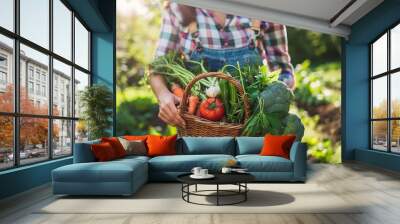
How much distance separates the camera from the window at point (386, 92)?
305 inches

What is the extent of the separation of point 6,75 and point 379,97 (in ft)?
23.9

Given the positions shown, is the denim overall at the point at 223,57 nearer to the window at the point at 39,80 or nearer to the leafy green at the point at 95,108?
the leafy green at the point at 95,108

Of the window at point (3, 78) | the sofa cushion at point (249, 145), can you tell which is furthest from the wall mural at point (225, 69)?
the window at point (3, 78)

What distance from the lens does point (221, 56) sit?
29.2 feet

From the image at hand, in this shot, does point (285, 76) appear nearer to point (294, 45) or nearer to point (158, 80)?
point (294, 45)

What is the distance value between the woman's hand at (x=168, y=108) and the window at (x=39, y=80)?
68.8 inches

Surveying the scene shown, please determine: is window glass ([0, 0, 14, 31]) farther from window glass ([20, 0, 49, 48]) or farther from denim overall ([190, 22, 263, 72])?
denim overall ([190, 22, 263, 72])

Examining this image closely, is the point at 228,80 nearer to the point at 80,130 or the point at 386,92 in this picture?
the point at 80,130

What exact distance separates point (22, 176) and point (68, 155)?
6.23 ft

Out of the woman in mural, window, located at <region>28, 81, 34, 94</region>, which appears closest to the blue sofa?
window, located at <region>28, 81, 34, 94</region>

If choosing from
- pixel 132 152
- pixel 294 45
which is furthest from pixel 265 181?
pixel 294 45

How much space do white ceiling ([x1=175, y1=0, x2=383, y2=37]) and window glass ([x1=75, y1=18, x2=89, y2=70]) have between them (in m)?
2.13

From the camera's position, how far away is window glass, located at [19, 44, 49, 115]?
5.26 metres

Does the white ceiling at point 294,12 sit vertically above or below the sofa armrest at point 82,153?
above
